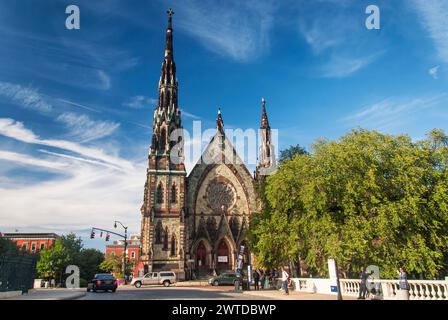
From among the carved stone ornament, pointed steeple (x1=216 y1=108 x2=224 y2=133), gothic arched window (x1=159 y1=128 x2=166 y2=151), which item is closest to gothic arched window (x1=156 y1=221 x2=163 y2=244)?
the carved stone ornament

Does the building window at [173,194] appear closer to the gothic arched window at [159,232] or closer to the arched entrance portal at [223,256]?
the gothic arched window at [159,232]

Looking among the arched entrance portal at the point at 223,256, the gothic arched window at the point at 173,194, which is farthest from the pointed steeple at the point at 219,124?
the arched entrance portal at the point at 223,256

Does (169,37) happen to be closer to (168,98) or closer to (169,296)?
(168,98)

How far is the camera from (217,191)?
5162 cm

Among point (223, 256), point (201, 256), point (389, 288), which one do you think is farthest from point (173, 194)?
point (389, 288)

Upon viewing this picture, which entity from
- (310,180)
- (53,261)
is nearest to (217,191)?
(310,180)

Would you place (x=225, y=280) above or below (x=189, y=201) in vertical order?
below

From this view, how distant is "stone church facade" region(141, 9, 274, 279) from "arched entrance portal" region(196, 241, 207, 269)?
13 centimetres

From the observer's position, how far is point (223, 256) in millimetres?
49000

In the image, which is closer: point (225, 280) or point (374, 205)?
point (374, 205)

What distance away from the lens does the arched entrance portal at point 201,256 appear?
159ft

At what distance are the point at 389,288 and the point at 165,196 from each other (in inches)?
1356

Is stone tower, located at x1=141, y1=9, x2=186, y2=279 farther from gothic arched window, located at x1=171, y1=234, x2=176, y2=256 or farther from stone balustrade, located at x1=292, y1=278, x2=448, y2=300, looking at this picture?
stone balustrade, located at x1=292, y1=278, x2=448, y2=300

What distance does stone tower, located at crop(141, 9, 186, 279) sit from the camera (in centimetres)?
4581
